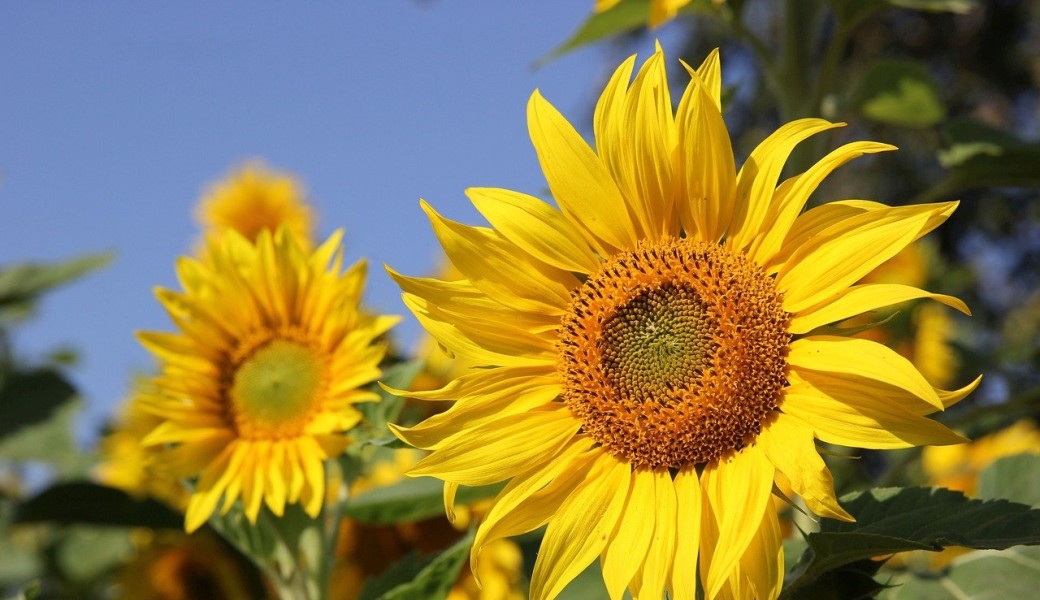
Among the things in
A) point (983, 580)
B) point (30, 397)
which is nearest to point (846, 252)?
point (983, 580)

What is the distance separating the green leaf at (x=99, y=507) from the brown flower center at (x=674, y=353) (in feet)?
4.47

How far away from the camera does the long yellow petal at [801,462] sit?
1406 mm

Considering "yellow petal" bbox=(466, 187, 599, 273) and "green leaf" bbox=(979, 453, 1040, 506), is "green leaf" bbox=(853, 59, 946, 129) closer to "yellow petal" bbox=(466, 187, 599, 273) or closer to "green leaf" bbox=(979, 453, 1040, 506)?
"green leaf" bbox=(979, 453, 1040, 506)

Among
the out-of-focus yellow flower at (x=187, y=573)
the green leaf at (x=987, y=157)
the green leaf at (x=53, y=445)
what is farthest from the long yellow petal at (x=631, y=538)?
the green leaf at (x=53, y=445)

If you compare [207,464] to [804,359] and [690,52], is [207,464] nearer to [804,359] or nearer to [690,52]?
[804,359]

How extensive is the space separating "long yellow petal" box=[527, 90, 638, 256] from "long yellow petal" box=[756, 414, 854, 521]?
38cm

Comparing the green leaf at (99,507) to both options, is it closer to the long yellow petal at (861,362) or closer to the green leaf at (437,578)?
the green leaf at (437,578)

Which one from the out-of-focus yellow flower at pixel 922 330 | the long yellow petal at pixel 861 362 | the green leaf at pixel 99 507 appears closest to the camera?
the long yellow petal at pixel 861 362

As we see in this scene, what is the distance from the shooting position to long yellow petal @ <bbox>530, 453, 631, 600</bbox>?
161 cm

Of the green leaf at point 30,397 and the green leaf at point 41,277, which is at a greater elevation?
the green leaf at point 41,277

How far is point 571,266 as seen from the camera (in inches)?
69.1

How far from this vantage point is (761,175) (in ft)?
5.29

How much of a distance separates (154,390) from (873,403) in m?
1.41

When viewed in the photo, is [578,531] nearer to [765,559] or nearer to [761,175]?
[765,559]
